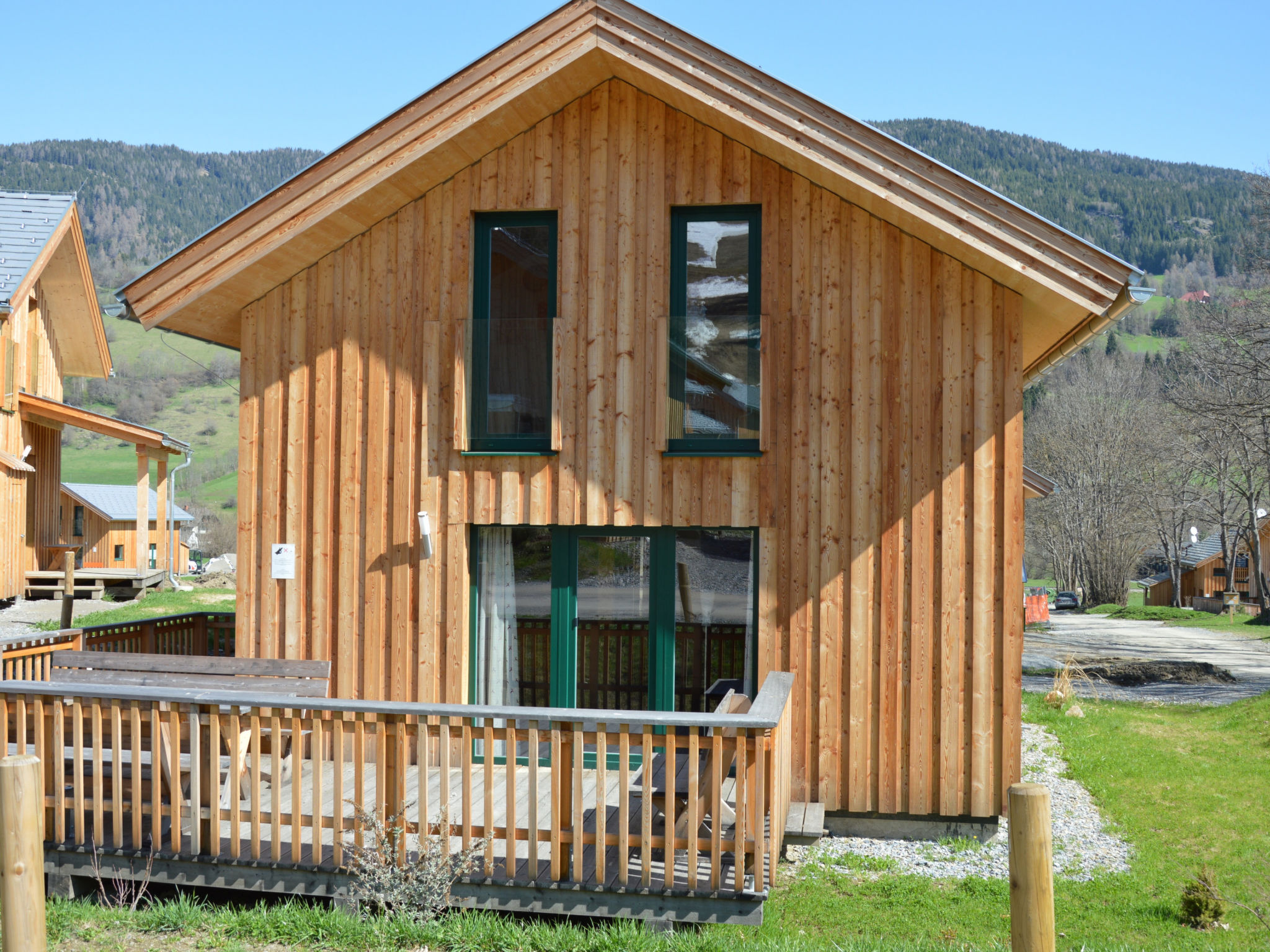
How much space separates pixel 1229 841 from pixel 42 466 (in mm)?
28289

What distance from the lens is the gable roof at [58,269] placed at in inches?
933

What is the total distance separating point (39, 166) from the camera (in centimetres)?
14688

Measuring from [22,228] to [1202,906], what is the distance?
27.3m

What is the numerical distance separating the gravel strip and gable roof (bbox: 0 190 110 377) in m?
22.8

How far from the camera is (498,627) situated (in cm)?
866

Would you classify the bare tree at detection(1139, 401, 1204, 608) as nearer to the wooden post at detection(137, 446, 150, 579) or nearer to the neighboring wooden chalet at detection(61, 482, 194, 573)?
the wooden post at detection(137, 446, 150, 579)

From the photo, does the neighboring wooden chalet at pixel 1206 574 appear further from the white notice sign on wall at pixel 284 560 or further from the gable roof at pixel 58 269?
the white notice sign on wall at pixel 284 560

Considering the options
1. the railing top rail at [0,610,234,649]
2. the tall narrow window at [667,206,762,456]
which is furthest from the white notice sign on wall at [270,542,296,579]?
the tall narrow window at [667,206,762,456]

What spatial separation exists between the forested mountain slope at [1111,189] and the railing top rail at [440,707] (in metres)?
112

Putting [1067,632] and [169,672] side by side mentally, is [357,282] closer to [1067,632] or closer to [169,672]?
[169,672]

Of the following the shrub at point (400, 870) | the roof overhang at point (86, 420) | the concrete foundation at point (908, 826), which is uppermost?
the roof overhang at point (86, 420)

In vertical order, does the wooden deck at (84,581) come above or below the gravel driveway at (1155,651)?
above

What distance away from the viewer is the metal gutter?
7266 millimetres

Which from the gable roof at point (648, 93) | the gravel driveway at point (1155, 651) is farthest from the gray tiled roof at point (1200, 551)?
the gable roof at point (648, 93)
